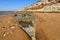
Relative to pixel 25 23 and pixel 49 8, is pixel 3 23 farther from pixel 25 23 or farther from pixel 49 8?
pixel 49 8

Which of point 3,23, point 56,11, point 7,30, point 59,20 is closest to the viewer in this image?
point 7,30

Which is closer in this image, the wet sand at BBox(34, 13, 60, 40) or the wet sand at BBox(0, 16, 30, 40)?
the wet sand at BBox(0, 16, 30, 40)

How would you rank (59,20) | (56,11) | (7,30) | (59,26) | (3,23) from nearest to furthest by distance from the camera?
(7,30), (3,23), (59,26), (59,20), (56,11)

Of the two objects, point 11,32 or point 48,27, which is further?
point 48,27

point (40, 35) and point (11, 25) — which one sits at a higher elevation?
point (11, 25)

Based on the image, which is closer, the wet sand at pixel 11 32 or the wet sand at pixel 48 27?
the wet sand at pixel 11 32

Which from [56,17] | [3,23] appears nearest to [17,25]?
[3,23]

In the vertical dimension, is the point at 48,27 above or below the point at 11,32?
below

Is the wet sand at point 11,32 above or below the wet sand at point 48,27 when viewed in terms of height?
above

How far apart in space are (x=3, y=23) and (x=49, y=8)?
7.92 m

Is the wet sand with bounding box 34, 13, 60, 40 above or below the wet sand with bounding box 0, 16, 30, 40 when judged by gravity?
below

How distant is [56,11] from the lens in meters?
20.6

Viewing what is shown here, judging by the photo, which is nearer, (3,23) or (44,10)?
(3,23)

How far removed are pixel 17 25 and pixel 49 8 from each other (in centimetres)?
803
